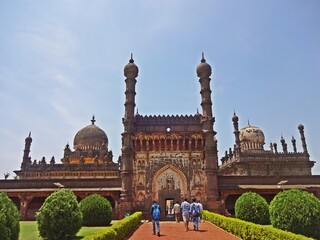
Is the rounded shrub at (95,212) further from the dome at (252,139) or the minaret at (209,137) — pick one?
the dome at (252,139)

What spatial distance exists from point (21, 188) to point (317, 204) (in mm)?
24360

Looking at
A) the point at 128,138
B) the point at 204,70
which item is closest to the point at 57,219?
the point at 128,138

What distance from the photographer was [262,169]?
35.4 metres

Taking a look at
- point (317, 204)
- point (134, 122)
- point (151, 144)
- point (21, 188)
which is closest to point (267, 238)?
point (317, 204)

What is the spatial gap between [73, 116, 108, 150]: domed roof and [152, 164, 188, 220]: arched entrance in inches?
734

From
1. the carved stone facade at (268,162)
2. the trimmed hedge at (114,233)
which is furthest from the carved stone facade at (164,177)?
the trimmed hedge at (114,233)

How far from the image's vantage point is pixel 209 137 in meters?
26.4

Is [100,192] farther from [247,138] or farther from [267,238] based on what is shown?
[247,138]

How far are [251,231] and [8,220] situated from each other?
900 centimetres

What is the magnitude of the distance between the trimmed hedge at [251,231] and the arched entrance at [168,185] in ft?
25.3

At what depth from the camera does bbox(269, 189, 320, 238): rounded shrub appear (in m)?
11.8

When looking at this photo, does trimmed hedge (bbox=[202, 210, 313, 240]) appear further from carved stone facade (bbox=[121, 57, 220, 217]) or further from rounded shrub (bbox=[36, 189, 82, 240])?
carved stone facade (bbox=[121, 57, 220, 217])

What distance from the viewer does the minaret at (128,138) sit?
80.3ft

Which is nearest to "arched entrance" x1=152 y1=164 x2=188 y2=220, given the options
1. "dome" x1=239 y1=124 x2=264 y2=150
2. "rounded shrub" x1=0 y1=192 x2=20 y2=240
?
"rounded shrub" x1=0 y1=192 x2=20 y2=240
